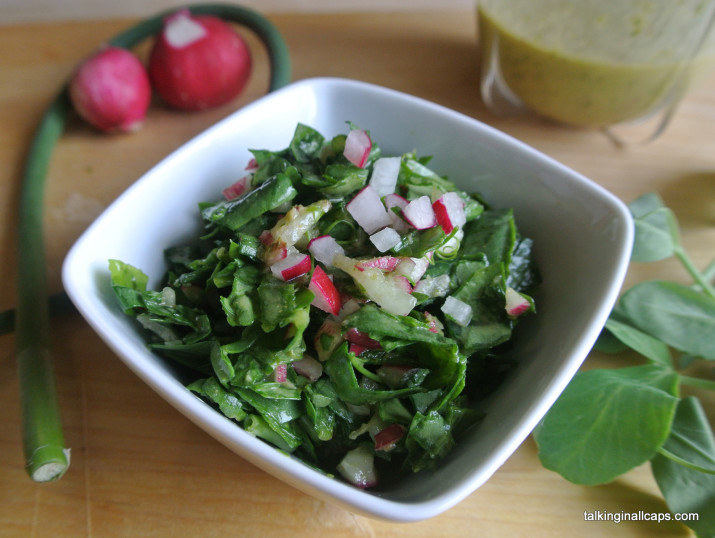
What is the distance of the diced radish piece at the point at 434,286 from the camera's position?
1.07m

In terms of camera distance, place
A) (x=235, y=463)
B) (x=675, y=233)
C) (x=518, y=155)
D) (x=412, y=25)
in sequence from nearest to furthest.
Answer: (x=235, y=463), (x=518, y=155), (x=675, y=233), (x=412, y=25)

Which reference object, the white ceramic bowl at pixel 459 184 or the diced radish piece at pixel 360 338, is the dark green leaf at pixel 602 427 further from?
the diced radish piece at pixel 360 338

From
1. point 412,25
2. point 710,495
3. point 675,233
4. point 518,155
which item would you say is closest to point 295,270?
point 518,155

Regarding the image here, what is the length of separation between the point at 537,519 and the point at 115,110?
1512 millimetres

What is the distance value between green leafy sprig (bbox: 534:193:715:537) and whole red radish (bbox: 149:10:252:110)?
4.31ft

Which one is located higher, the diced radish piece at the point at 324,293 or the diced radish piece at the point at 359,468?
the diced radish piece at the point at 324,293

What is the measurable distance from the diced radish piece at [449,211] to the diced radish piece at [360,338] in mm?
255

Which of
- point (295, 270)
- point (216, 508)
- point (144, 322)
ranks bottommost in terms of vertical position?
point (216, 508)

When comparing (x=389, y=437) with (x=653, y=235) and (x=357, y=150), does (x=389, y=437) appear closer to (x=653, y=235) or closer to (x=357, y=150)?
(x=357, y=150)

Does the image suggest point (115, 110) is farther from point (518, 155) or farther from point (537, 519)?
point (537, 519)

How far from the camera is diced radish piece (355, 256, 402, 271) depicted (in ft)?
3.26

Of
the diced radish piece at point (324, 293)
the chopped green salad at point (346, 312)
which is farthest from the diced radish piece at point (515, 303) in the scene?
the diced radish piece at point (324, 293)

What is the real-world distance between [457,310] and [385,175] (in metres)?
0.30

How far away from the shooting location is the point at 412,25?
7.30 feet
